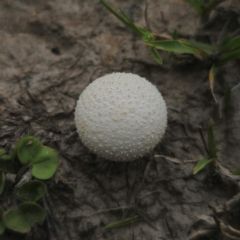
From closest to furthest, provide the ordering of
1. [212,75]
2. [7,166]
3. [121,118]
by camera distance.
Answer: [121,118]
[7,166]
[212,75]

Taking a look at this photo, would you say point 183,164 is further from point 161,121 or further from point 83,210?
point 83,210

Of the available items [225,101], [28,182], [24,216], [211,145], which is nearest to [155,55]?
[225,101]

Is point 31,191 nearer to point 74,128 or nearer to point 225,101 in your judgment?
point 74,128

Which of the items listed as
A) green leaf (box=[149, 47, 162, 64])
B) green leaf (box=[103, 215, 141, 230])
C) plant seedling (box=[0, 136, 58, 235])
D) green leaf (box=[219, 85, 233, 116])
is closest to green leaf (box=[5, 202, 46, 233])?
plant seedling (box=[0, 136, 58, 235])

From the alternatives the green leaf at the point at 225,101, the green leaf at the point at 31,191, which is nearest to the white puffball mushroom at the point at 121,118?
the green leaf at the point at 31,191

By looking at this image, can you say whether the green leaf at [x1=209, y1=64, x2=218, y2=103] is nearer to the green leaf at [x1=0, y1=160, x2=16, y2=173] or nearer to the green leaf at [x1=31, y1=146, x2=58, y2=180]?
the green leaf at [x1=31, y1=146, x2=58, y2=180]

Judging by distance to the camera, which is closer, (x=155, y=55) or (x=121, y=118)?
(x=121, y=118)
